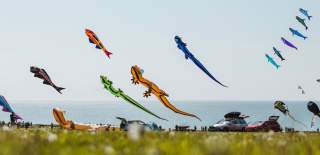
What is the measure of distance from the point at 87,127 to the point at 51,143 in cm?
3581

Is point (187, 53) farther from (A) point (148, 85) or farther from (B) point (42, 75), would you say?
(B) point (42, 75)

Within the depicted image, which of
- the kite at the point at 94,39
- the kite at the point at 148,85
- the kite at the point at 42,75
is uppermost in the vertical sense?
the kite at the point at 94,39

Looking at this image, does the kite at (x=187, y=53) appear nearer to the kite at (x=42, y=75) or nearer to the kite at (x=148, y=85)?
the kite at (x=148, y=85)

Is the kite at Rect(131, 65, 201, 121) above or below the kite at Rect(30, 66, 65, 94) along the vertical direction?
below

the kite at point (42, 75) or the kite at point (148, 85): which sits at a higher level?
the kite at point (42, 75)

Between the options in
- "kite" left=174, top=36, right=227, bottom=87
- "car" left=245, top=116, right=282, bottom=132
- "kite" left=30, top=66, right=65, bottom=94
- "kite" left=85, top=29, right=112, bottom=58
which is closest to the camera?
"kite" left=174, top=36, right=227, bottom=87

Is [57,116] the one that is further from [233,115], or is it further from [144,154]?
[144,154]

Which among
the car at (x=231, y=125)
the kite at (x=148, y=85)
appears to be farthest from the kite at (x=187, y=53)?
the car at (x=231, y=125)

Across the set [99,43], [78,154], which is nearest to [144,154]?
[78,154]

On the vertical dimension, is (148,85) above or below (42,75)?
below

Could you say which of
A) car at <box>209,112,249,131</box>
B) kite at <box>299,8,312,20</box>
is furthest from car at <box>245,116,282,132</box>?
kite at <box>299,8,312,20</box>

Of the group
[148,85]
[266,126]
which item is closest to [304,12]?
[266,126]

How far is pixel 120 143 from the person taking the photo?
8.88 m

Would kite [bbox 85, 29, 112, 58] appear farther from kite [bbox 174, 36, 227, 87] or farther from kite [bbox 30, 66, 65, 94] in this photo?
kite [bbox 174, 36, 227, 87]
